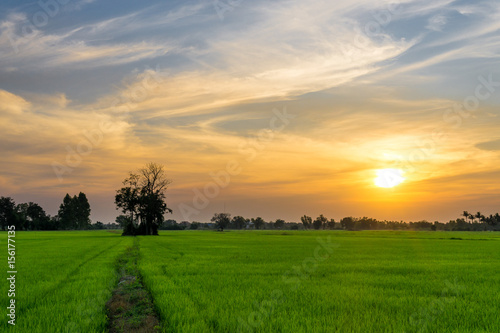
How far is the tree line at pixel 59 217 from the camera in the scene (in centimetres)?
17738

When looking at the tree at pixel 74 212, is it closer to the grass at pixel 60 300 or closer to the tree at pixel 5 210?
the tree at pixel 5 210

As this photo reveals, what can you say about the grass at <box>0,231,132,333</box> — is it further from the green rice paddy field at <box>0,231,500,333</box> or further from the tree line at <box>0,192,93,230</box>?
the tree line at <box>0,192,93,230</box>

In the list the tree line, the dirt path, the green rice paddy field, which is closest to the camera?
the green rice paddy field

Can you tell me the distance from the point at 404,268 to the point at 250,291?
39.2 feet

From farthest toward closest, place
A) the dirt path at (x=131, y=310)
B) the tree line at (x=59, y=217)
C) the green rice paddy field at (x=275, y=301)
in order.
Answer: the tree line at (x=59, y=217), the dirt path at (x=131, y=310), the green rice paddy field at (x=275, y=301)

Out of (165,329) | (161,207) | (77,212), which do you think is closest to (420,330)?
(165,329)

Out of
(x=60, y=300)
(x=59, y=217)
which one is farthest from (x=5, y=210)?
(x=60, y=300)

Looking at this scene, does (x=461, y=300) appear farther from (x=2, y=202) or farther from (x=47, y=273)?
(x=2, y=202)

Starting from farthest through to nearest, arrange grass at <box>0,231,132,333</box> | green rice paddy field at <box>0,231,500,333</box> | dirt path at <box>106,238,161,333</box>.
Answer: dirt path at <box>106,238,161,333</box> < green rice paddy field at <box>0,231,500,333</box> < grass at <box>0,231,132,333</box>

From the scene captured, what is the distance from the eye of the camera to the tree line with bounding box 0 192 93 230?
17738 cm

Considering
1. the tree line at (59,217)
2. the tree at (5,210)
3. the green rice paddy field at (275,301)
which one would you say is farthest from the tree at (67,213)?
the green rice paddy field at (275,301)

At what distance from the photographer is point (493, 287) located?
48.7 ft

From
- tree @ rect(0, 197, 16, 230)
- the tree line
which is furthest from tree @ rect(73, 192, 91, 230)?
tree @ rect(0, 197, 16, 230)

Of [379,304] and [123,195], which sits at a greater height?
[123,195]
